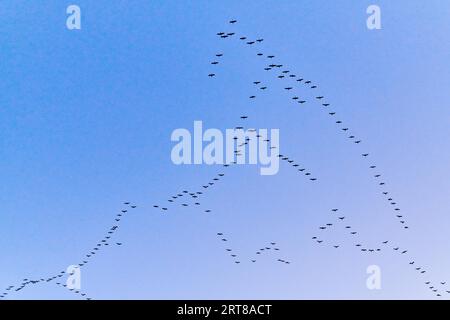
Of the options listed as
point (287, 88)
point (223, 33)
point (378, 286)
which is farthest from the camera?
point (287, 88)
